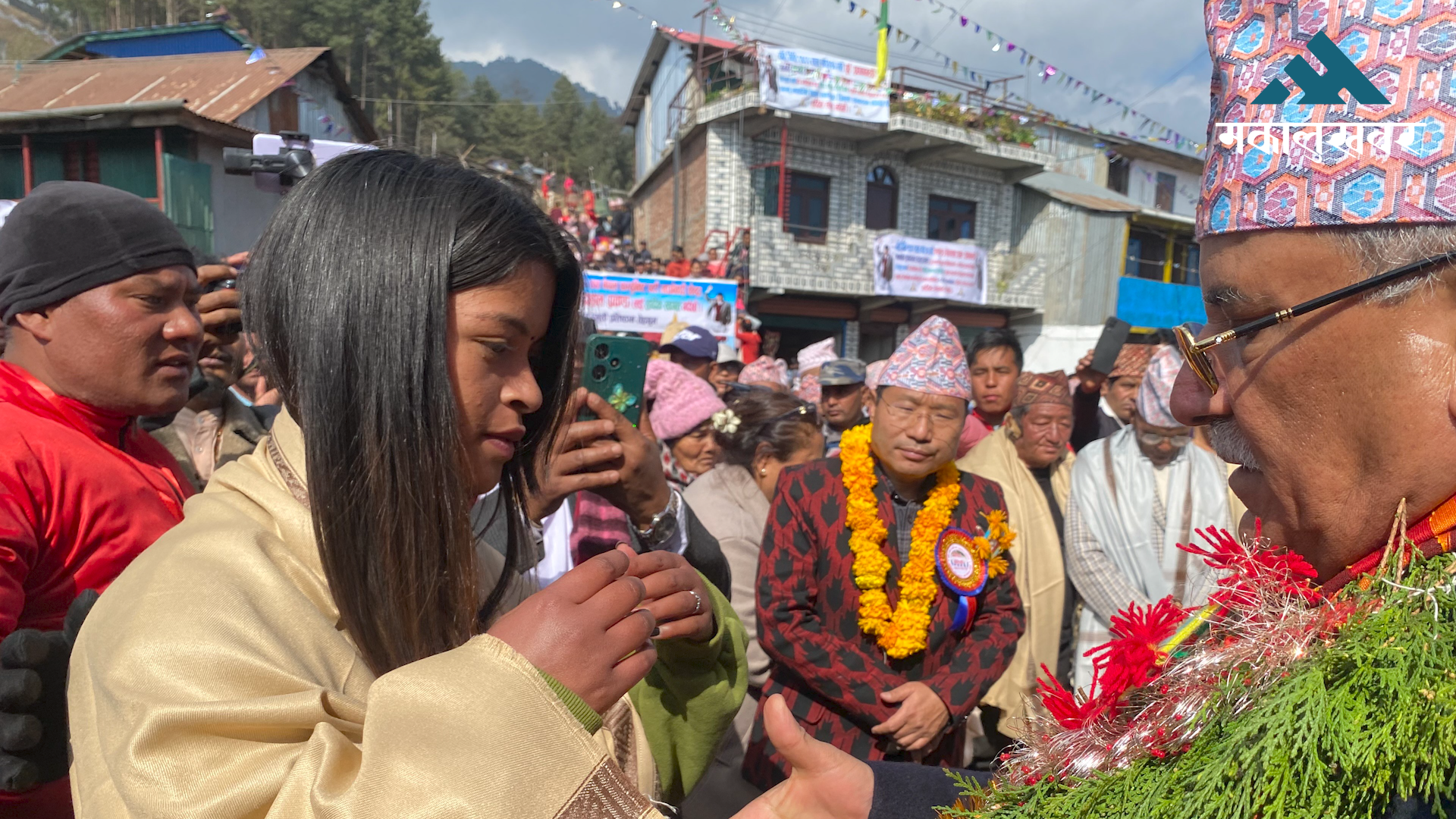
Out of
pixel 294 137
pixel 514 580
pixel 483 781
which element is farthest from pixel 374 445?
pixel 294 137

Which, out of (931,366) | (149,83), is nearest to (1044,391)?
(931,366)

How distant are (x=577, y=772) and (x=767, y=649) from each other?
6.23 feet

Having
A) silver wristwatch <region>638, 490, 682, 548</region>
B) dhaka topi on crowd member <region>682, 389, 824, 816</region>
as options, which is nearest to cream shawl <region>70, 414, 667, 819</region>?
silver wristwatch <region>638, 490, 682, 548</region>

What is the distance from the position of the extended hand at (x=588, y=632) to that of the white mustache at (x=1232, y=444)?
93 centimetres

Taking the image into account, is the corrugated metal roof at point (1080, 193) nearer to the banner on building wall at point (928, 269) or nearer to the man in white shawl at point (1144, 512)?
the banner on building wall at point (928, 269)

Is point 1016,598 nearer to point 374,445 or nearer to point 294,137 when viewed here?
point 374,445

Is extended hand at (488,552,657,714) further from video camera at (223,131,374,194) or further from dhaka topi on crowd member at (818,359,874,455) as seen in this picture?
dhaka topi on crowd member at (818,359,874,455)

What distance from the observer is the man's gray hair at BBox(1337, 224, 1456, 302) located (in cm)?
97

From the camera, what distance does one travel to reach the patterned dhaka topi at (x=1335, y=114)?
37.7 inches

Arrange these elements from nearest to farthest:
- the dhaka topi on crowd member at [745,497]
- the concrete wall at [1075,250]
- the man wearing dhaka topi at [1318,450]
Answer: the man wearing dhaka topi at [1318,450] < the dhaka topi on crowd member at [745,497] < the concrete wall at [1075,250]

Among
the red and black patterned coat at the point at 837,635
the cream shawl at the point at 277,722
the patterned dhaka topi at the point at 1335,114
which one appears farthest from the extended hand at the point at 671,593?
the red and black patterned coat at the point at 837,635

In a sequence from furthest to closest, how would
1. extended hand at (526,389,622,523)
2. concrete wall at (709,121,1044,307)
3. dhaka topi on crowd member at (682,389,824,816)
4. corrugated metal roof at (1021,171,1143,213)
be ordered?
corrugated metal roof at (1021,171,1143,213), concrete wall at (709,121,1044,307), dhaka topi on crowd member at (682,389,824,816), extended hand at (526,389,622,523)

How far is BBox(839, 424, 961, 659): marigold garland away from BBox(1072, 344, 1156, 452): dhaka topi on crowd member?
76.0 inches

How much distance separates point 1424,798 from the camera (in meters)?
0.86
